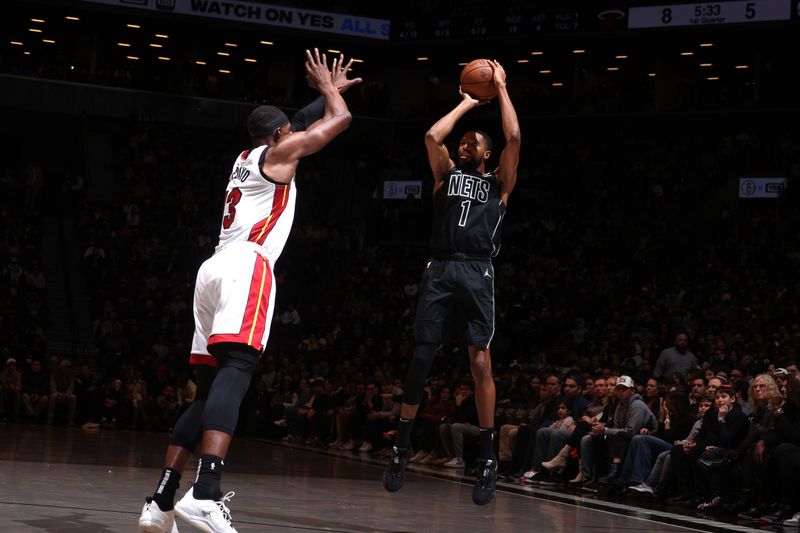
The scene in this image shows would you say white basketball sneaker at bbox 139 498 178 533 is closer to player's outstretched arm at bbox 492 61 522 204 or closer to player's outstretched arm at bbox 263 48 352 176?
player's outstretched arm at bbox 263 48 352 176

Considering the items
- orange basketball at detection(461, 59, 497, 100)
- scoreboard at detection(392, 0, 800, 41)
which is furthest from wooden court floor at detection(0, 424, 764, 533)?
scoreboard at detection(392, 0, 800, 41)

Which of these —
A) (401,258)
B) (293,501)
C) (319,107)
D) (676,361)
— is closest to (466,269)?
(319,107)

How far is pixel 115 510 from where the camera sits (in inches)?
242

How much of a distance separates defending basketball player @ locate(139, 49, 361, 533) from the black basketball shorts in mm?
1589

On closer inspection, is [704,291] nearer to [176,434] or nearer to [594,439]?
[594,439]

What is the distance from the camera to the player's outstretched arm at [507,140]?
6492 millimetres

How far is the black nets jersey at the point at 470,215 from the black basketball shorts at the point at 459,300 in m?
0.09

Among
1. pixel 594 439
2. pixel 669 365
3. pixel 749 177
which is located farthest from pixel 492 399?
pixel 749 177

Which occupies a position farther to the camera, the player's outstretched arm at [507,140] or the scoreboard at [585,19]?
the scoreboard at [585,19]

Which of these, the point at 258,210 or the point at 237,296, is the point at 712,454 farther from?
the point at 237,296

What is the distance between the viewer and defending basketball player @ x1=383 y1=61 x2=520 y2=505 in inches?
259

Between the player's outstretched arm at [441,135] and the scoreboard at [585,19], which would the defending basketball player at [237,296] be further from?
the scoreboard at [585,19]

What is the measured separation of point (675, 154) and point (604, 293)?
626 cm

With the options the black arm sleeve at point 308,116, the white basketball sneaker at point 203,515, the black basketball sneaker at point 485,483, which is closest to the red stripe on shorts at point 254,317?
the white basketball sneaker at point 203,515
